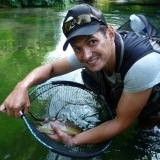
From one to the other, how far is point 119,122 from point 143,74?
400 mm

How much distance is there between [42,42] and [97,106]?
3811 mm

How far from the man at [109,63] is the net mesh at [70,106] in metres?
0.12

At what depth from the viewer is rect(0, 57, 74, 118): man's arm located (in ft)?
6.29

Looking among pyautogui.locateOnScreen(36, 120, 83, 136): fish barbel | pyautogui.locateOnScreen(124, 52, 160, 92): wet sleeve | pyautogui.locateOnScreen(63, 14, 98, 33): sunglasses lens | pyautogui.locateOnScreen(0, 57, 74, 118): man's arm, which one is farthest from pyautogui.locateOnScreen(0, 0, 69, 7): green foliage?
pyautogui.locateOnScreen(124, 52, 160, 92): wet sleeve

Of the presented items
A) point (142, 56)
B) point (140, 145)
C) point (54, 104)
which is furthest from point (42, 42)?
point (142, 56)

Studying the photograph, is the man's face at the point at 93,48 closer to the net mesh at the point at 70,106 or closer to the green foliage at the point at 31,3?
the net mesh at the point at 70,106

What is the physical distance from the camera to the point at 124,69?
202cm

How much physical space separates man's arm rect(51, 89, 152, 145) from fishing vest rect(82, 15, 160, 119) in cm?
20

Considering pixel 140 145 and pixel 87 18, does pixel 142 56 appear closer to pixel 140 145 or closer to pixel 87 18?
pixel 87 18

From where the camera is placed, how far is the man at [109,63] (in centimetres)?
185

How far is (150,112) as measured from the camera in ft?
7.93

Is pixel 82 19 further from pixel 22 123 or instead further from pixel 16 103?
pixel 22 123

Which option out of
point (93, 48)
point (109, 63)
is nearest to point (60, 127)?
point (109, 63)

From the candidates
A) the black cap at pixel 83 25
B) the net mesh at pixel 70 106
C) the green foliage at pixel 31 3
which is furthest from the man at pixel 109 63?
the green foliage at pixel 31 3
